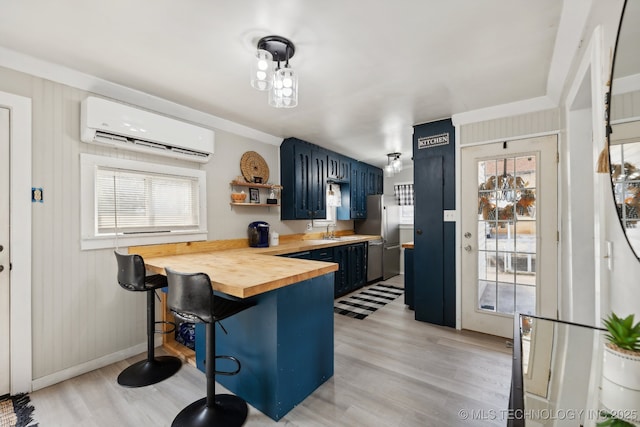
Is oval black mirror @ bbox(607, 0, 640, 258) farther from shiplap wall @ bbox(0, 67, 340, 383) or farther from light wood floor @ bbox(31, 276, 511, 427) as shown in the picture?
shiplap wall @ bbox(0, 67, 340, 383)

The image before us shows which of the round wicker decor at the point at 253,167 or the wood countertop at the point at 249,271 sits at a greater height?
the round wicker decor at the point at 253,167

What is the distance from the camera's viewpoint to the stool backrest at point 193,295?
1518 millimetres

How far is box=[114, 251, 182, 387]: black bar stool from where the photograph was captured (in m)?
2.04

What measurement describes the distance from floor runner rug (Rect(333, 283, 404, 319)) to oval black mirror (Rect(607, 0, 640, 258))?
2.96m

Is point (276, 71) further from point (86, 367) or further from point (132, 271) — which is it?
point (86, 367)

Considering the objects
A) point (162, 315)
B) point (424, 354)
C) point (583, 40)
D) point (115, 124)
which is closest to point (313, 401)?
point (424, 354)

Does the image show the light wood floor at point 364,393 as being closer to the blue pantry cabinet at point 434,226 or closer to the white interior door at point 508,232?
the white interior door at point 508,232

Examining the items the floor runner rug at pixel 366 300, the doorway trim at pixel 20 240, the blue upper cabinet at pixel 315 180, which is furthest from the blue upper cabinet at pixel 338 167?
the doorway trim at pixel 20 240

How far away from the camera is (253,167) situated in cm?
372

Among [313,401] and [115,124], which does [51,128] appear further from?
[313,401]

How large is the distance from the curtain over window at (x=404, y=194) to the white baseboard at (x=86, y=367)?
515 centimetres

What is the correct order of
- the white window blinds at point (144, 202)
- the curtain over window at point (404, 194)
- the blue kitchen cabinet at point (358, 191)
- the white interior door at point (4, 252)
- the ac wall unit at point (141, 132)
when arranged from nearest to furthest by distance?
the white interior door at point (4, 252) < the ac wall unit at point (141, 132) < the white window blinds at point (144, 202) < the blue kitchen cabinet at point (358, 191) < the curtain over window at point (404, 194)

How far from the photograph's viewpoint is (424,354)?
8.39 feet

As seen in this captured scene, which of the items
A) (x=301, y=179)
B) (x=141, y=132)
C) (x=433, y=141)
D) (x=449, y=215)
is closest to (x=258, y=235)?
(x=301, y=179)
